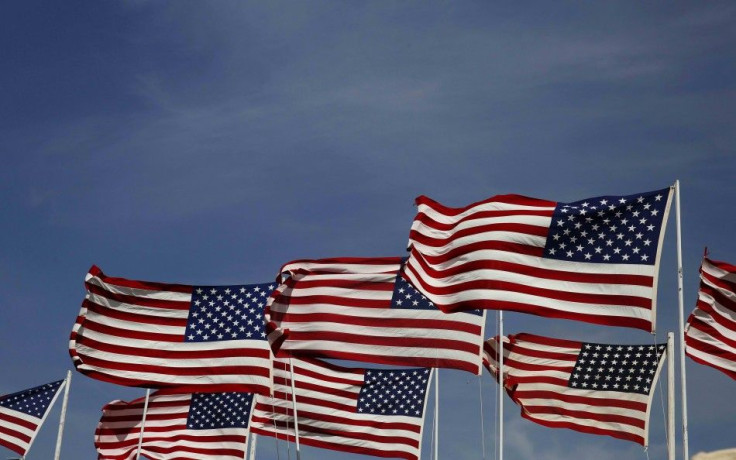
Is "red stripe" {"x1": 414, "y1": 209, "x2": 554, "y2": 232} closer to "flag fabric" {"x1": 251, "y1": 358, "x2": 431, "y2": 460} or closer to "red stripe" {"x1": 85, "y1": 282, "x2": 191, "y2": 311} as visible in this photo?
"red stripe" {"x1": 85, "y1": 282, "x2": 191, "y2": 311}

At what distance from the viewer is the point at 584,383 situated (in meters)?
37.0

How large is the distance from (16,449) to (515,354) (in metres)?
23.2

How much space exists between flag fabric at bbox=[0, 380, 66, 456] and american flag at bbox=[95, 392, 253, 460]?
3.96 meters

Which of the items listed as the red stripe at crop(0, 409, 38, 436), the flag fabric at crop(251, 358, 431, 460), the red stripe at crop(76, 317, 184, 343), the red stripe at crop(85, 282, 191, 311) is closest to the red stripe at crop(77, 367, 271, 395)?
the red stripe at crop(76, 317, 184, 343)

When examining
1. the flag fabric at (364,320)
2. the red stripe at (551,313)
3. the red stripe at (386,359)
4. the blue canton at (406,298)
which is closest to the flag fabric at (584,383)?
the flag fabric at (364,320)

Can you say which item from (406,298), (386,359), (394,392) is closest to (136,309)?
(386,359)

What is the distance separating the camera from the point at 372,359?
34500mm

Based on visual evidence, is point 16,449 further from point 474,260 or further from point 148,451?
point 474,260

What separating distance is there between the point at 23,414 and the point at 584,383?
25550 mm

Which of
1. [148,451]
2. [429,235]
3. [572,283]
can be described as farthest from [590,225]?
[148,451]

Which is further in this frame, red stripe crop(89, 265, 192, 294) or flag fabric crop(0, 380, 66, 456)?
flag fabric crop(0, 380, 66, 456)

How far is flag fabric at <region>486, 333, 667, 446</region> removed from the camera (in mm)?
36125

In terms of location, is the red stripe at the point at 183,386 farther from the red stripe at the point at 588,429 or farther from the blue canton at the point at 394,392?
the red stripe at the point at 588,429

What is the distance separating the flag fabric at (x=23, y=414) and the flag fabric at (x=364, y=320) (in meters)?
20.8
